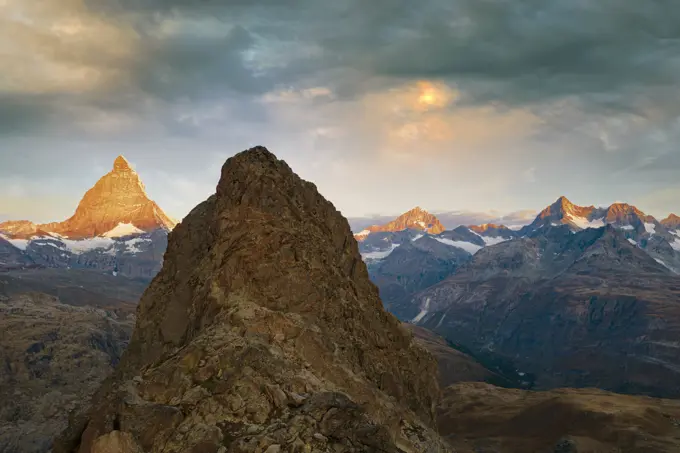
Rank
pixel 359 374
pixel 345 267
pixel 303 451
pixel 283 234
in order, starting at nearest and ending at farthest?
1. pixel 303 451
2. pixel 359 374
3. pixel 283 234
4. pixel 345 267

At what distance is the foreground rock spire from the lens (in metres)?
28.2

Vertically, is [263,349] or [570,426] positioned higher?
[263,349]

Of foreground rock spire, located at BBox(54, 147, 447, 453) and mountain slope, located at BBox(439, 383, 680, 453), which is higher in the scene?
foreground rock spire, located at BBox(54, 147, 447, 453)

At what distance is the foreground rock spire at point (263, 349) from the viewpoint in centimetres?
2819

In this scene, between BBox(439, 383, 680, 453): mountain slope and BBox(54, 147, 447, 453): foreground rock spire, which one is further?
BBox(439, 383, 680, 453): mountain slope

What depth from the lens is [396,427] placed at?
4428cm

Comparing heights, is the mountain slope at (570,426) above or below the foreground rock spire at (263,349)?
below

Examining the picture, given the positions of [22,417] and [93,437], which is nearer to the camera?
[93,437]

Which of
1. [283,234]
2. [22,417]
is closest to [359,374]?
[283,234]

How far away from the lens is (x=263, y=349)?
1384 inches

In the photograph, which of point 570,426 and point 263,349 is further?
point 570,426

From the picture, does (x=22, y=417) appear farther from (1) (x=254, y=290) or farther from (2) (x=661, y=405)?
(2) (x=661, y=405)

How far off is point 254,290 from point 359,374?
11.7 m

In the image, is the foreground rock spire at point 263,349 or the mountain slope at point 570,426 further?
the mountain slope at point 570,426
